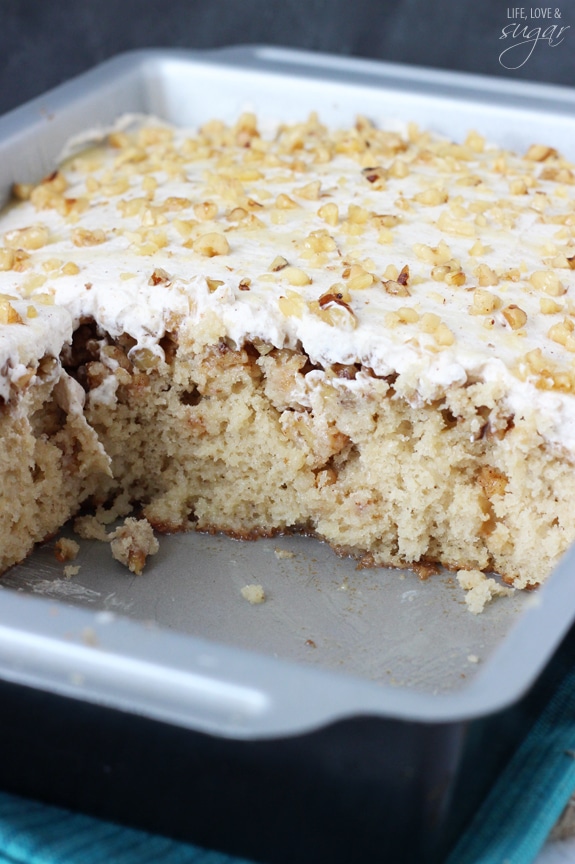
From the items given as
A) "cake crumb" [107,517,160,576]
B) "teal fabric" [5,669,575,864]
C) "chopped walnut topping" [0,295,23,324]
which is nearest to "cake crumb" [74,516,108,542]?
"cake crumb" [107,517,160,576]

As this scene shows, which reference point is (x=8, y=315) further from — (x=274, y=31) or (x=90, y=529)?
(x=274, y=31)

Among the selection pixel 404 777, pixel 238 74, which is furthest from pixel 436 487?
pixel 238 74

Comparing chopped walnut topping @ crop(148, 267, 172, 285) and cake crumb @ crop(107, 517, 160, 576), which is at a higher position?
chopped walnut topping @ crop(148, 267, 172, 285)

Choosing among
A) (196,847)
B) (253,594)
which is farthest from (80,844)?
(253,594)

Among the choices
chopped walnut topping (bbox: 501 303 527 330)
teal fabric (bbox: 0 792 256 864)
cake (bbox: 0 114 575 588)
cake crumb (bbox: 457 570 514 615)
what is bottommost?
teal fabric (bbox: 0 792 256 864)

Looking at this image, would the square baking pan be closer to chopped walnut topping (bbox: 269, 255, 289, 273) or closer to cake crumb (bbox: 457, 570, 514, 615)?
cake crumb (bbox: 457, 570, 514, 615)

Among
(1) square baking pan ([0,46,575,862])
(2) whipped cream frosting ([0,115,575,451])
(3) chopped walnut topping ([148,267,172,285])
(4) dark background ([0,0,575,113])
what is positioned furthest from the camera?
(4) dark background ([0,0,575,113])
